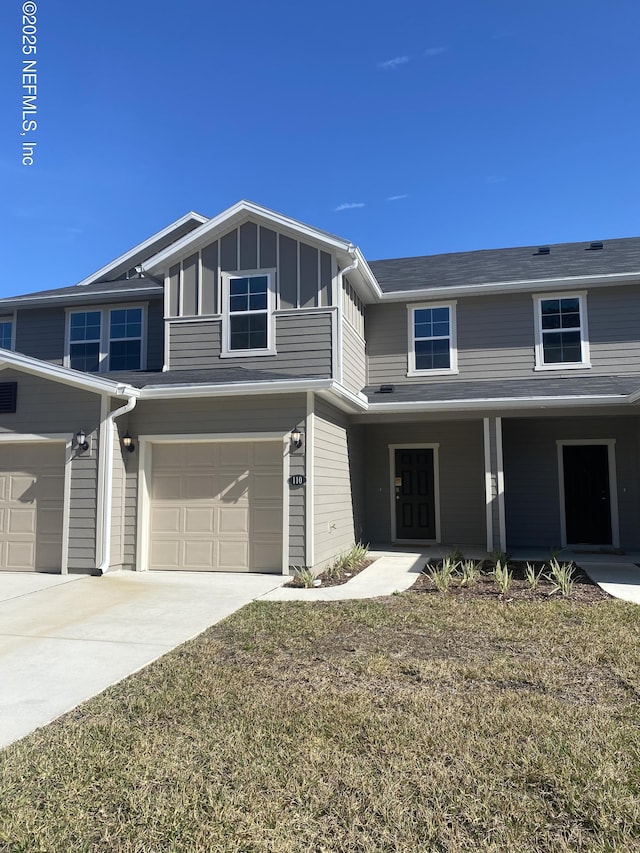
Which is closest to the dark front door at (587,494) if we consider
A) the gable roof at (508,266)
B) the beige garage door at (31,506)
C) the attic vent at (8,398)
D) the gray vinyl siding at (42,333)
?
the gable roof at (508,266)

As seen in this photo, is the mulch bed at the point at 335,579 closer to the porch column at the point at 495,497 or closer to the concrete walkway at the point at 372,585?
the concrete walkway at the point at 372,585

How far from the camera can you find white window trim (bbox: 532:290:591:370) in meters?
11.6

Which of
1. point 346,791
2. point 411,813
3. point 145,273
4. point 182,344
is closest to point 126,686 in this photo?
point 346,791

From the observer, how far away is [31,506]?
9.40 m

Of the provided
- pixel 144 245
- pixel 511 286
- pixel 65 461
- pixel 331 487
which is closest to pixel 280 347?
pixel 331 487

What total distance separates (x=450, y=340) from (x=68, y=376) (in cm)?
755

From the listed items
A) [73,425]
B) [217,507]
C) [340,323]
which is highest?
[340,323]

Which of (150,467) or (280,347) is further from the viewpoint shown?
(280,347)

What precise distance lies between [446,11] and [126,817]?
1250cm

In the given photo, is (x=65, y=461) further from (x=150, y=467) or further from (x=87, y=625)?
(x=87, y=625)

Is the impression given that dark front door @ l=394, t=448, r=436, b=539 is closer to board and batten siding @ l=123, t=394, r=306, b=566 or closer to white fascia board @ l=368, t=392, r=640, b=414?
white fascia board @ l=368, t=392, r=640, b=414

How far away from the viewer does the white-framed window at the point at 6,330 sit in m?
13.1

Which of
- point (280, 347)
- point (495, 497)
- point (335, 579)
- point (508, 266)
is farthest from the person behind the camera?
point (508, 266)

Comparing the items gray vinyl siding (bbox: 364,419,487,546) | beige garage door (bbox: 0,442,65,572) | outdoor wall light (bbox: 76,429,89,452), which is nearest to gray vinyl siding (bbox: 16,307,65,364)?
beige garage door (bbox: 0,442,65,572)
